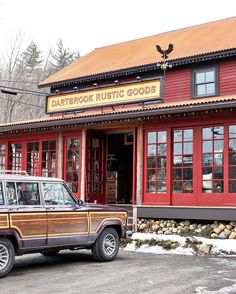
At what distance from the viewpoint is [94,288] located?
8.09m

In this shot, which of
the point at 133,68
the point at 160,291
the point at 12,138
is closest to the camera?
the point at 160,291

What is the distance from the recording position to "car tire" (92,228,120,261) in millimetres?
10930

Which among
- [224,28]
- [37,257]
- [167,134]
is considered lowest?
[37,257]

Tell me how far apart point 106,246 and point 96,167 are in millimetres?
6820

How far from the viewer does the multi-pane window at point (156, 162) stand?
50.2 ft

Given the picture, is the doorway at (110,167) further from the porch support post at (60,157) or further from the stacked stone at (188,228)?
the stacked stone at (188,228)

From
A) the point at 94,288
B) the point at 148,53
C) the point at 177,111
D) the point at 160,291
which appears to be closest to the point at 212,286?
the point at 160,291

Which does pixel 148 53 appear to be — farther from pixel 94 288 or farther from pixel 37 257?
pixel 94 288

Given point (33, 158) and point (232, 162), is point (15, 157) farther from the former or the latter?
point (232, 162)

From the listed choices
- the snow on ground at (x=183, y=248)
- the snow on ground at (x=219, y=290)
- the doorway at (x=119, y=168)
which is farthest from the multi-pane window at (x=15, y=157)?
the snow on ground at (x=219, y=290)

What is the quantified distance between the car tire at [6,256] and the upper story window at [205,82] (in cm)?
1225

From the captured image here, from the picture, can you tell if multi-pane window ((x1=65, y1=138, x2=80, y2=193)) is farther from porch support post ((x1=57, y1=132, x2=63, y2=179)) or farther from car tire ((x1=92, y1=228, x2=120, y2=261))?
car tire ((x1=92, y1=228, x2=120, y2=261))

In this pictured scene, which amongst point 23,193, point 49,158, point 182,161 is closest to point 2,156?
point 49,158

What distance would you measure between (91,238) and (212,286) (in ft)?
10.9
